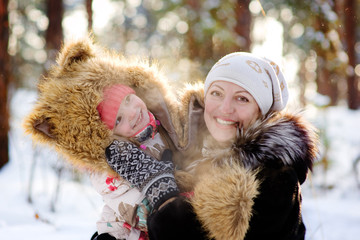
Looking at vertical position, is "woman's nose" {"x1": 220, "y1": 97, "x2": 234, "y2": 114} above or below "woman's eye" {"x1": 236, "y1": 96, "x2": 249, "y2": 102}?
below

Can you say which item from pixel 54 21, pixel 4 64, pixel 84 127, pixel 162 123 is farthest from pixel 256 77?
pixel 54 21

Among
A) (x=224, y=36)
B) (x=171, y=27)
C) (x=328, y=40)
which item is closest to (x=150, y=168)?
(x=224, y=36)

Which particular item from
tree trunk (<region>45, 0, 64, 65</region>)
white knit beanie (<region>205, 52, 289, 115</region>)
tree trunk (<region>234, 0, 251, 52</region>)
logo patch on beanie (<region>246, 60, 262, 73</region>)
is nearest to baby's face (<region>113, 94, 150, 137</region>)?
white knit beanie (<region>205, 52, 289, 115</region>)

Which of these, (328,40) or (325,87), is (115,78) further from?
(325,87)

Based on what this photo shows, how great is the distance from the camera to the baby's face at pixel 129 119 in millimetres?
A: 1927

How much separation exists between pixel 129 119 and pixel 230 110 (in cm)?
63

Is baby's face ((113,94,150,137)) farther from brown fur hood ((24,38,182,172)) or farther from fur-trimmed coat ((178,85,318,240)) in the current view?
fur-trimmed coat ((178,85,318,240))

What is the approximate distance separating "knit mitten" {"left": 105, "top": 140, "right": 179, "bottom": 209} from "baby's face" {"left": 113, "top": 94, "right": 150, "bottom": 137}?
0.13 m

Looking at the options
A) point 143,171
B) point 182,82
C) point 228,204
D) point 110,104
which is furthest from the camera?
point 182,82

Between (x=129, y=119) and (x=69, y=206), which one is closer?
(x=129, y=119)

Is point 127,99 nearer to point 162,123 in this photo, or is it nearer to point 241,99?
point 162,123

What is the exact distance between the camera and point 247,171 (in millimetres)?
1467

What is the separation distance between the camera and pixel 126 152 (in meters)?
1.73

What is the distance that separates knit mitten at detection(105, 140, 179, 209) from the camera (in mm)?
1564
